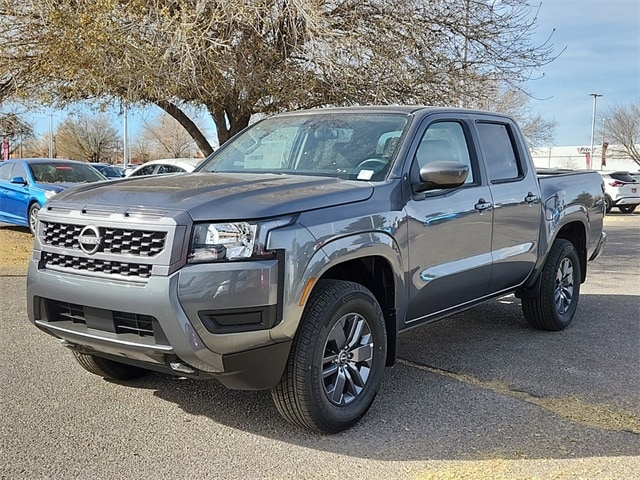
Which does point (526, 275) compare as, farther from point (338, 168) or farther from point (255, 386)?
point (255, 386)

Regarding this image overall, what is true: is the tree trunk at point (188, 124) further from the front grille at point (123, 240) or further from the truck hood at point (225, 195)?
the front grille at point (123, 240)

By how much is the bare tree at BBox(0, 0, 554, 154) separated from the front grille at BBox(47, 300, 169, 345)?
5.48 meters

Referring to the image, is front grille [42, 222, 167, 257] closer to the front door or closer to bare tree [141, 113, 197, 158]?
the front door

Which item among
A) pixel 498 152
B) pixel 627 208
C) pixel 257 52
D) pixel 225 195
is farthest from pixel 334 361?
pixel 627 208

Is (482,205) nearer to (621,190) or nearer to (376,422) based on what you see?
(376,422)

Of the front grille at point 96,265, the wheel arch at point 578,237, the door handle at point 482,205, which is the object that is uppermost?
the door handle at point 482,205

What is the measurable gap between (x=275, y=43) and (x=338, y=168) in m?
5.67

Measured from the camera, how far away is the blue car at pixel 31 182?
1233cm

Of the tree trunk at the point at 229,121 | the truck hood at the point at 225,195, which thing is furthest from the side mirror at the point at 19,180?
the truck hood at the point at 225,195

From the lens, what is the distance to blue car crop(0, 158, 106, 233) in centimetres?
1233

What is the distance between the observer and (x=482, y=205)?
203 inches

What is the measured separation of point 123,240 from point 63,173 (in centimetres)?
1038

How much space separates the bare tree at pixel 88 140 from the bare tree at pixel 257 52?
48.9m

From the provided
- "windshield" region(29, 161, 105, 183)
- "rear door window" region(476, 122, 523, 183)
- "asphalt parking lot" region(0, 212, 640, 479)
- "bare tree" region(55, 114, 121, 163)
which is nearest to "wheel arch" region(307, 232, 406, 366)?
"asphalt parking lot" region(0, 212, 640, 479)
